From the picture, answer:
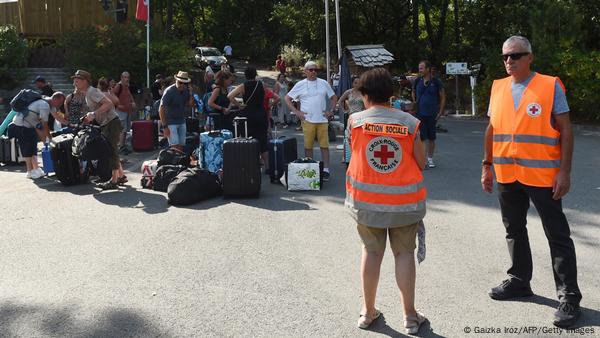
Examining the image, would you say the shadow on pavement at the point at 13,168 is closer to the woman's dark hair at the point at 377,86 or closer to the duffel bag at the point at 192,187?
the duffel bag at the point at 192,187

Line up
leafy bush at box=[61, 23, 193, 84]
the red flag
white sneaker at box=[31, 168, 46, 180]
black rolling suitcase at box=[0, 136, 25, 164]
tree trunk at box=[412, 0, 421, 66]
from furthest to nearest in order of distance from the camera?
tree trunk at box=[412, 0, 421, 66], leafy bush at box=[61, 23, 193, 84], the red flag, black rolling suitcase at box=[0, 136, 25, 164], white sneaker at box=[31, 168, 46, 180]

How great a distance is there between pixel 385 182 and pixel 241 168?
5066 millimetres

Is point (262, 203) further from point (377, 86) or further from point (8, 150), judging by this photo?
point (8, 150)

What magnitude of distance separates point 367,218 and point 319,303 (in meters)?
1.02

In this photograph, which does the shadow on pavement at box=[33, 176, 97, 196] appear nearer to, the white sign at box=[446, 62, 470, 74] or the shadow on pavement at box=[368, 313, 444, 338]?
the shadow on pavement at box=[368, 313, 444, 338]

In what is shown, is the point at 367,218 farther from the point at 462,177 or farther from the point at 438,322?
the point at 462,177

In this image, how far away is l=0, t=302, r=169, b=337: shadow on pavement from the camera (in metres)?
4.56

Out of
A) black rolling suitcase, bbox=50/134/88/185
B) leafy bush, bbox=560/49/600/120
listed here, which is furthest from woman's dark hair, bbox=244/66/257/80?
leafy bush, bbox=560/49/600/120

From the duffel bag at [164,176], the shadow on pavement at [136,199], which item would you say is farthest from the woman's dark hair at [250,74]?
the shadow on pavement at [136,199]

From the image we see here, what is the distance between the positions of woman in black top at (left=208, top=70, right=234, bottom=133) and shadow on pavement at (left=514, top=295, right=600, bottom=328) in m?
7.59

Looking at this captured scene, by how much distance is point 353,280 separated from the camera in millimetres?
5613

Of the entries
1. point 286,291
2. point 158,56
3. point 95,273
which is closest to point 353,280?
point 286,291

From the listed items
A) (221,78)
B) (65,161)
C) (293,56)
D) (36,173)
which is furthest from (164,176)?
(293,56)

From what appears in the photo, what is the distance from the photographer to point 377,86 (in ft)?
14.3
